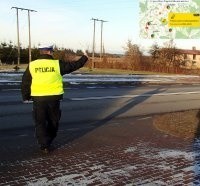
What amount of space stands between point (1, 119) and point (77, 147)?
3632mm

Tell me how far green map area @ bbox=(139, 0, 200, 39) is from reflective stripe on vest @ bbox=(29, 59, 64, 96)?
169 inches

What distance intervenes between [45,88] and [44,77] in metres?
0.17

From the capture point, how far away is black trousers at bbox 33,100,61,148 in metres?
7.44

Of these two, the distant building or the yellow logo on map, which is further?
the distant building

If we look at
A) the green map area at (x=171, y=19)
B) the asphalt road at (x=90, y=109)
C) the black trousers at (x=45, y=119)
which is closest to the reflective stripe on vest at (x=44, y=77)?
the black trousers at (x=45, y=119)

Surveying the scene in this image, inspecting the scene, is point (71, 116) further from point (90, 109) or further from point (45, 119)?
point (45, 119)

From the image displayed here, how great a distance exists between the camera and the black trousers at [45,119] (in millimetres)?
7438

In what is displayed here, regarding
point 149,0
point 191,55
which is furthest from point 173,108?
point 191,55

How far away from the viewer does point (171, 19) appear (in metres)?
11.1

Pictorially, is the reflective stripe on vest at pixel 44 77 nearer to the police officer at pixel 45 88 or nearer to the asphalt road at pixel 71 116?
the police officer at pixel 45 88

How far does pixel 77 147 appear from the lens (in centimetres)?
793

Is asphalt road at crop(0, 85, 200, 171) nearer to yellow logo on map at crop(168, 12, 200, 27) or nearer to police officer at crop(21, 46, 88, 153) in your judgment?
police officer at crop(21, 46, 88, 153)

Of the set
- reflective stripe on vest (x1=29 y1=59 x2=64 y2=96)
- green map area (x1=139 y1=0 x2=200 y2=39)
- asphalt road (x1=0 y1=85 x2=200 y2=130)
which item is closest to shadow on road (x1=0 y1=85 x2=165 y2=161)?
asphalt road (x1=0 y1=85 x2=200 y2=130)

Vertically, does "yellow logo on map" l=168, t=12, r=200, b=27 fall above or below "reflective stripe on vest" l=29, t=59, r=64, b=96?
above
